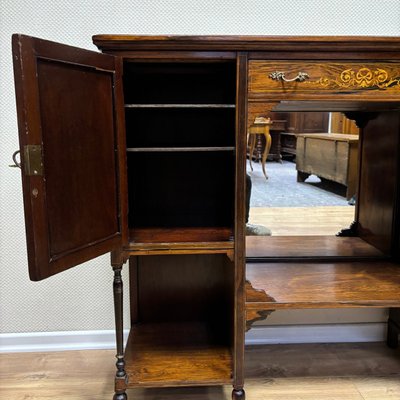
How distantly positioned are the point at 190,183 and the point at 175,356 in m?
0.56

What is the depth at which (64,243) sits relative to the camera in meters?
0.98

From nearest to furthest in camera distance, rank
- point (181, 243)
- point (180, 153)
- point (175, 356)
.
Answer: point (181, 243)
point (175, 356)
point (180, 153)

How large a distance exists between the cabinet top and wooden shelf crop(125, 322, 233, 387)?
34.9 inches

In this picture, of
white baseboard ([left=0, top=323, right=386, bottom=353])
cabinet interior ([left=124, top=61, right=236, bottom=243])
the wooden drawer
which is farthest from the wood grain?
the wooden drawer

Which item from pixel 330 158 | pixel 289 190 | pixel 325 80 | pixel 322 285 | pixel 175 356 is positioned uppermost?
pixel 325 80

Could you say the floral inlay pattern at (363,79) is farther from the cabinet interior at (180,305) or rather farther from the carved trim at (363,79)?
the cabinet interior at (180,305)

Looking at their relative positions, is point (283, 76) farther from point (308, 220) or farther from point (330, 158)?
point (308, 220)

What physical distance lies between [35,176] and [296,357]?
1.17m

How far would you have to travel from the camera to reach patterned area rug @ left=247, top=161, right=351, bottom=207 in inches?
60.8

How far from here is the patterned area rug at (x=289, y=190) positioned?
154 centimetres

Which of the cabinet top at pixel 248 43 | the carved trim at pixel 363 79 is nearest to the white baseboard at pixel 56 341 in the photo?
the cabinet top at pixel 248 43

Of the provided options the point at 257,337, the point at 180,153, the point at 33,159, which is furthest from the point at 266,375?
the point at 33,159

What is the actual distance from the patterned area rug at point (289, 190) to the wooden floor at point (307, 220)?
0.02 metres

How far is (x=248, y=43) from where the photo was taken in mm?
1088
